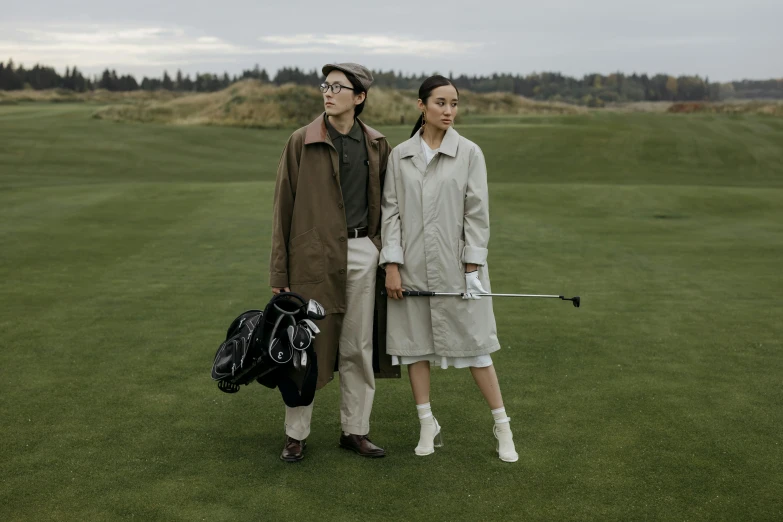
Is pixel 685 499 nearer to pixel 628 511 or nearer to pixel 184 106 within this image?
pixel 628 511

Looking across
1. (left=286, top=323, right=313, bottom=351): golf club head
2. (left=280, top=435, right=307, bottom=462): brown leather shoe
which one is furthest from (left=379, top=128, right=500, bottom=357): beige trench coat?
(left=280, top=435, right=307, bottom=462): brown leather shoe

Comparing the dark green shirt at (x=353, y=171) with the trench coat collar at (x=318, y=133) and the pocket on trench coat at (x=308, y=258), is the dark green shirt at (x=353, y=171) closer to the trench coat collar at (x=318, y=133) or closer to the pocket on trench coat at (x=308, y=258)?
the trench coat collar at (x=318, y=133)

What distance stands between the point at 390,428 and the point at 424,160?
172 centimetres

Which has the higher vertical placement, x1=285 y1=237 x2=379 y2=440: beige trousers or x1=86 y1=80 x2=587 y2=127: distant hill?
x1=86 y1=80 x2=587 y2=127: distant hill

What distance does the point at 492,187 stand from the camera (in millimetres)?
18359

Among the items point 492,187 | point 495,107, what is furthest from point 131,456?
point 495,107

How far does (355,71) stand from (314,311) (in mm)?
1392

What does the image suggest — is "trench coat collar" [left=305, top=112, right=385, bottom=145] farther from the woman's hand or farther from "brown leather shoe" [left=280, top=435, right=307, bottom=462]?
"brown leather shoe" [left=280, top=435, right=307, bottom=462]

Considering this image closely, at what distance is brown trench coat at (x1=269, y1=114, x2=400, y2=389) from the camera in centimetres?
482

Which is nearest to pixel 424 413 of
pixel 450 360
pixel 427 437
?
pixel 427 437

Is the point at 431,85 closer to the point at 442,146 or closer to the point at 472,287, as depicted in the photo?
the point at 442,146

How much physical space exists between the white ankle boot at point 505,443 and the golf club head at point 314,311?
1194 millimetres

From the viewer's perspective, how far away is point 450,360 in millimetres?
4922

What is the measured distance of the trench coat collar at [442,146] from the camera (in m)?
4.77
